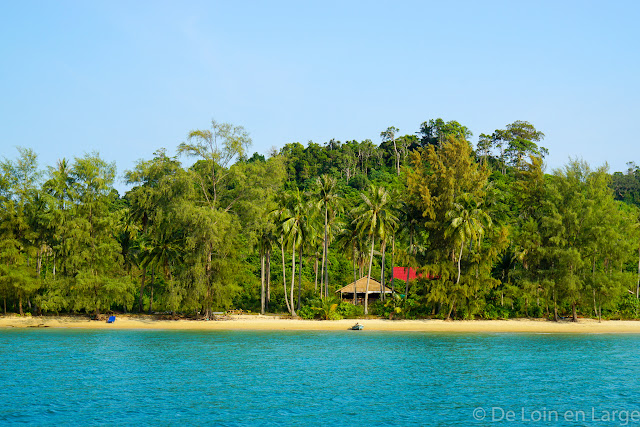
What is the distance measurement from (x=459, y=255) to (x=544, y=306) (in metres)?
10.2

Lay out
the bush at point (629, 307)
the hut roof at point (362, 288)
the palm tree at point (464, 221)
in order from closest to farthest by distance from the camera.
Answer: the palm tree at point (464, 221) < the bush at point (629, 307) < the hut roof at point (362, 288)

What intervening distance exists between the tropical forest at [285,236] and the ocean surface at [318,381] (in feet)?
28.3

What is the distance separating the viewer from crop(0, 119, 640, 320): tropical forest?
4794 centimetres

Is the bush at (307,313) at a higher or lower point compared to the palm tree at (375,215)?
lower

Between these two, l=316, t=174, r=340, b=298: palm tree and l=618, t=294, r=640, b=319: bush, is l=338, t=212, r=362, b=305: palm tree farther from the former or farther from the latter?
l=618, t=294, r=640, b=319: bush

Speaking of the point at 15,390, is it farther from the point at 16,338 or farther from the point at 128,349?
the point at 16,338

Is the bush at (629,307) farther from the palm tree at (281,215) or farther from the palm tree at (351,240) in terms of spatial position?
the palm tree at (281,215)

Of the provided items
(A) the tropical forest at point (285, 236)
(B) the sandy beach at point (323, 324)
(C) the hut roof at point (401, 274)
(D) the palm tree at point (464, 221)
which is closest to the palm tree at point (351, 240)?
(A) the tropical forest at point (285, 236)

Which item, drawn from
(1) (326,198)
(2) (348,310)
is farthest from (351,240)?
(2) (348,310)

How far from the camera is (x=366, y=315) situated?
171 feet

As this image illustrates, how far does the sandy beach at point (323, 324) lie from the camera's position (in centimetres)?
4656

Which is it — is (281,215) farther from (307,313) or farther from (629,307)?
(629,307)

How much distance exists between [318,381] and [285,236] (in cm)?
2533

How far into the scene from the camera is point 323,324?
47344mm
